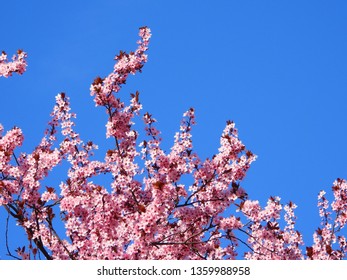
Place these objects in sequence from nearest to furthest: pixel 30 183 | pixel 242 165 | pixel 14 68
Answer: pixel 30 183
pixel 242 165
pixel 14 68

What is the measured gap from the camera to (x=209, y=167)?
35.8ft

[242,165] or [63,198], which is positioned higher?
[242,165]

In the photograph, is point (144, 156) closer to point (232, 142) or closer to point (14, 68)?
point (232, 142)

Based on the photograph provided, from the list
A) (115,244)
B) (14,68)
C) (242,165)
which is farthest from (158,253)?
(14,68)

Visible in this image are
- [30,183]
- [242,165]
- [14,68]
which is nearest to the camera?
[30,183]

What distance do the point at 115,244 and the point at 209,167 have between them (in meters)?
2.64

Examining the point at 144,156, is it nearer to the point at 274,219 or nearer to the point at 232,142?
the point at 232,142

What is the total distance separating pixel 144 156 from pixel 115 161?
2.09 ft
